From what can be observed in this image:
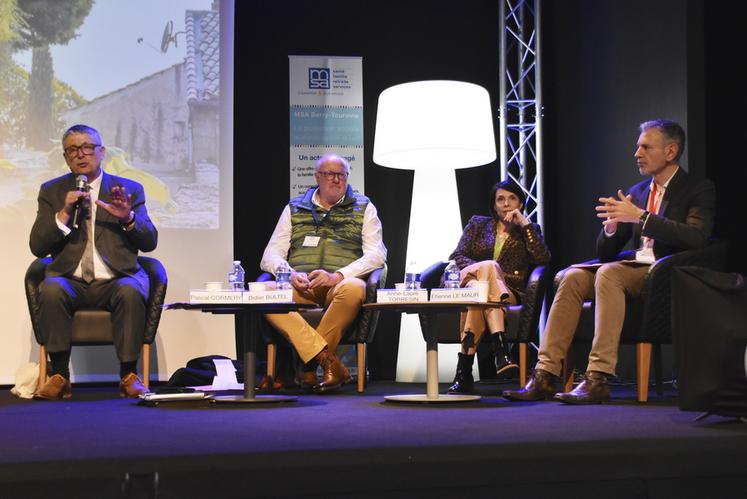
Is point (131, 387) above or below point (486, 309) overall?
below

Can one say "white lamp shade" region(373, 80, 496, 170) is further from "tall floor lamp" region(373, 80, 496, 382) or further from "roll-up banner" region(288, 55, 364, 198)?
"roll-up banner" region(288, 55, 364, 198)

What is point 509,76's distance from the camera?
6.03m

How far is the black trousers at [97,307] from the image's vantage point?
14.3 ft

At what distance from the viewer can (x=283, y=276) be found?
420 cm

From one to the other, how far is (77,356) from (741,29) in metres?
4.19

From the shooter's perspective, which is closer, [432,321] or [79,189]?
[432,321]

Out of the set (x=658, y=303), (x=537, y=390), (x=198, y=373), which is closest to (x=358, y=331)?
(x=198, y=373)

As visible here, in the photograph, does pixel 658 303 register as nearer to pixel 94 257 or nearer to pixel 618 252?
pixel 618 252

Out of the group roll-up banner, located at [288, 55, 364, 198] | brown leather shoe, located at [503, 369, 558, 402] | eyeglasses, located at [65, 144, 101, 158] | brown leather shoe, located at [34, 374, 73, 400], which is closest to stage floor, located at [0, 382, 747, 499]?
brown leather shoe, located at [503, 369, 558, 402]

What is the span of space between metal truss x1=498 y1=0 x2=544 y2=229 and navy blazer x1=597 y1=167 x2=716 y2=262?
4.99 ft

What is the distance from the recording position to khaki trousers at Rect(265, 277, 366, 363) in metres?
4.43

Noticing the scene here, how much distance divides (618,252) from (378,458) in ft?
8.06

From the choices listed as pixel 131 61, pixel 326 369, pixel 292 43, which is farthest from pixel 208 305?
pixel 292 43

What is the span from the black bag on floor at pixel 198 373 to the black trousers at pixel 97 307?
474 millimetres
